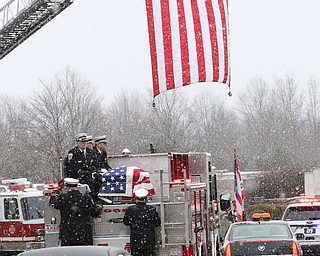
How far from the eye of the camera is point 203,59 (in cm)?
1249

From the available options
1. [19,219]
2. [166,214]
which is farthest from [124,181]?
[19,219]

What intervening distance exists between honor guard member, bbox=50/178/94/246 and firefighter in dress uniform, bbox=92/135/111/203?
645 millimetres

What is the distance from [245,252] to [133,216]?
2743 millimetres

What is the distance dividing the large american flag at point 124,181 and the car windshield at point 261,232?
252cm

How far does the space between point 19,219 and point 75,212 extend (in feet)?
30.5

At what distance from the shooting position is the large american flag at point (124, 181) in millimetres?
12398

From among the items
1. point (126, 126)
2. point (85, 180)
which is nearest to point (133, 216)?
point (85, 180)

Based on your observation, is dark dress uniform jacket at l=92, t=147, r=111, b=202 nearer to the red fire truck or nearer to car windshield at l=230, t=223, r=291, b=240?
the red fire truck

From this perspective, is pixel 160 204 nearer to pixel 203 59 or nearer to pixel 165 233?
pixel 165 233

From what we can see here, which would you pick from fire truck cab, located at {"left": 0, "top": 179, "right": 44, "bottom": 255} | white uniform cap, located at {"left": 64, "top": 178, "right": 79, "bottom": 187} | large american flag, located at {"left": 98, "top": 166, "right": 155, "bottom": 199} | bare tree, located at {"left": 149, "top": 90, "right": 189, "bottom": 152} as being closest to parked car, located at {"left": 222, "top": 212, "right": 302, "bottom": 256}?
large american flag, located at {"left": 98, "top": 166, "right": 155, "bottom": 199}

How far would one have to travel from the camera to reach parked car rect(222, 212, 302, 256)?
44.9 feet

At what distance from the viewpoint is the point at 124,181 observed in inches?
491

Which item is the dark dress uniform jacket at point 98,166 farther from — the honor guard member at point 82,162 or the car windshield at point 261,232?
the car windshield at point 261,232

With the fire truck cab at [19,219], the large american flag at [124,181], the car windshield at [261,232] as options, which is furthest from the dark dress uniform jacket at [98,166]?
the fire truck cab at [19,219]
